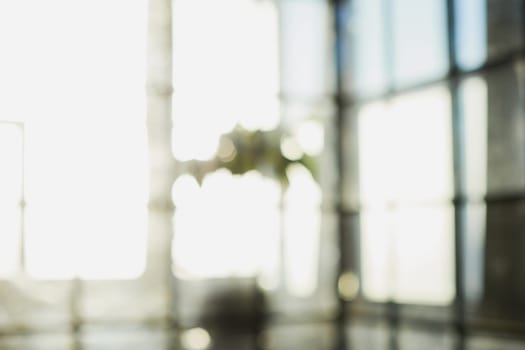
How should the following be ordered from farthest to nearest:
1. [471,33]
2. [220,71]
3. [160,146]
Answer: [220,71] → [160,146] → [471,33]

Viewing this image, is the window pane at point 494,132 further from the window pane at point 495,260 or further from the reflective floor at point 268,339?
the reflective floor at point 268,339

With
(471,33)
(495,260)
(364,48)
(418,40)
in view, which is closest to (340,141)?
(364,48)

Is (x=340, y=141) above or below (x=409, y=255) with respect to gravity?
above

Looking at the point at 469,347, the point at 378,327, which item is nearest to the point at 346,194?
the point at 378,327

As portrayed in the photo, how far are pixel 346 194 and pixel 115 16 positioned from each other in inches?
56.0

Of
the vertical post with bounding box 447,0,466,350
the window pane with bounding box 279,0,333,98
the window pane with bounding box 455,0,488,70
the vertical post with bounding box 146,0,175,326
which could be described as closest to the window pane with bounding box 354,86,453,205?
the vertical post with bounding box 447,0,466,350

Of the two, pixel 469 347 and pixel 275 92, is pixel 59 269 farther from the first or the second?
pixel 469 347

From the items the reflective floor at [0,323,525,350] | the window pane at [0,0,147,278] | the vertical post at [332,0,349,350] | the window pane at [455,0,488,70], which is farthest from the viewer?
the vertical post at [332,0,349,350]

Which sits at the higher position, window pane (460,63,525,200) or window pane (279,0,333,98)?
window pane (279,0,333,98)

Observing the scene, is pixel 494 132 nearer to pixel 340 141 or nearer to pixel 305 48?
pixel 340 141

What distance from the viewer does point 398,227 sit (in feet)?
11.3

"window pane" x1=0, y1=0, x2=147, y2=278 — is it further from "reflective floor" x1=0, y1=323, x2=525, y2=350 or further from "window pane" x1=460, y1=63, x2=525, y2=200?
"window pane" x1=460, y1=63, x2=525, y2=200

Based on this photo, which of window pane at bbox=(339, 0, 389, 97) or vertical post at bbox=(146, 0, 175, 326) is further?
window pane at bbox=(339, 0, 389, 97)

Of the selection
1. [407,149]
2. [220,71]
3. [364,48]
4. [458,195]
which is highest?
[364,48]
